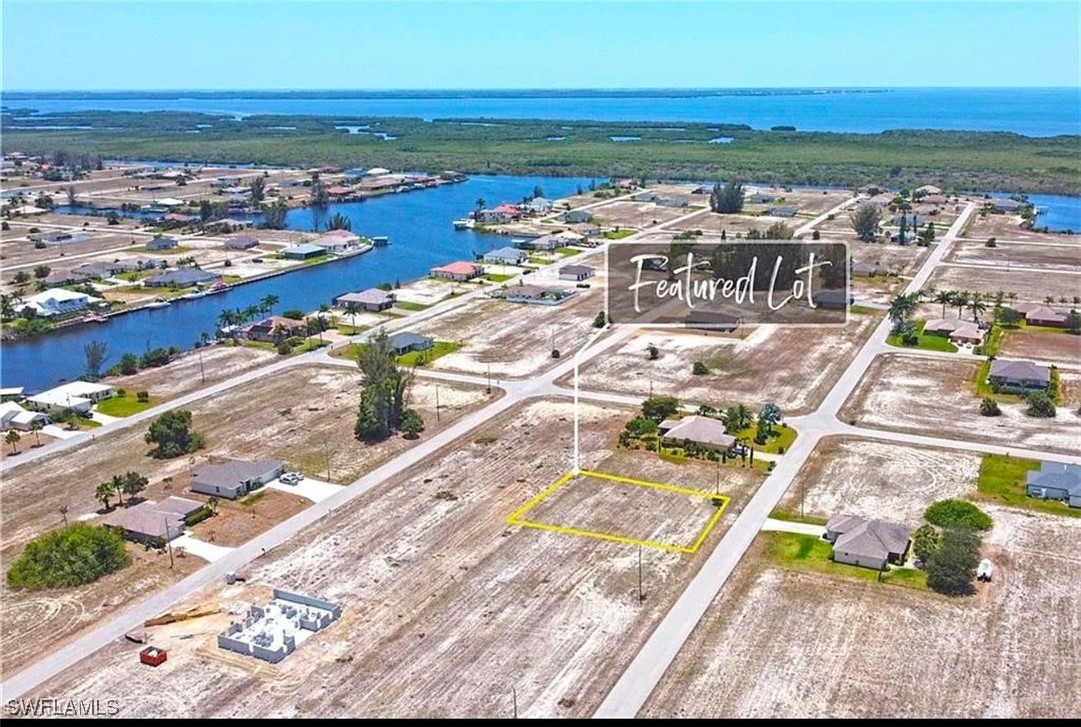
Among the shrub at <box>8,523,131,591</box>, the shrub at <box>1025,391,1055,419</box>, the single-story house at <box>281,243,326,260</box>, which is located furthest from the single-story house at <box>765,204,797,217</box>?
the shrub at <box>8,523,131,591</box>

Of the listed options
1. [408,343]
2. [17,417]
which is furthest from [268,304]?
[17,417]

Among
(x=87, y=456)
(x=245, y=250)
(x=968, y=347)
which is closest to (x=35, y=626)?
→ (x=87, y=456)

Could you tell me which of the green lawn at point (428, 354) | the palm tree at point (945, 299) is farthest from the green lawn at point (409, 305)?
the palm tree at point (945, 299)

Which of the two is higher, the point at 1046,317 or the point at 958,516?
the point at 1046,317

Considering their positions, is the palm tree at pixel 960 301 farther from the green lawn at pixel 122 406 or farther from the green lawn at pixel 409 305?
the green lawn at pixel 122 406

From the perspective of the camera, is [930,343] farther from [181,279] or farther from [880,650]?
[181,279]

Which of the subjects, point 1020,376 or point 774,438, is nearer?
point 774,438
